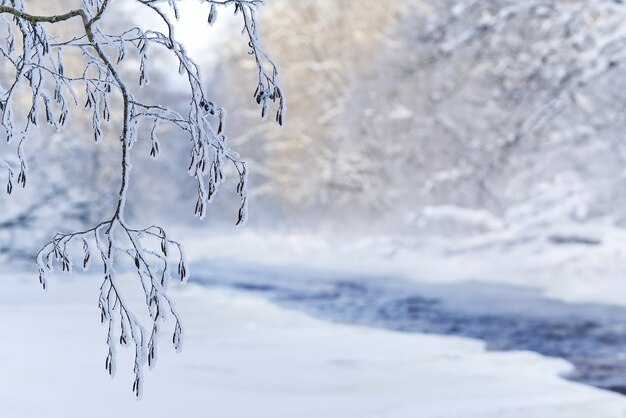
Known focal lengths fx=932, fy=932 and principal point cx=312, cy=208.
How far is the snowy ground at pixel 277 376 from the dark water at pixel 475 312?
0.98m

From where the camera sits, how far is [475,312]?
459 inches

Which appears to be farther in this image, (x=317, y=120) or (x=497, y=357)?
(x=317, y=120)

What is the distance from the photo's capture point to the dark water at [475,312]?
863cm

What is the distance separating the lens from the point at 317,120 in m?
30.4

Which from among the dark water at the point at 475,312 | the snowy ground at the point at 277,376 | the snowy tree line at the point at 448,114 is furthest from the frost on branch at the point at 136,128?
the snowy tree line at the point at 448,114

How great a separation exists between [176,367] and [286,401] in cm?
109

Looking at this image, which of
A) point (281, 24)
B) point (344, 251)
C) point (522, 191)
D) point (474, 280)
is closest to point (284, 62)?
point (281, 24)

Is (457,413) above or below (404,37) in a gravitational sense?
below

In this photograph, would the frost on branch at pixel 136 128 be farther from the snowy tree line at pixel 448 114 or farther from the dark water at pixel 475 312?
the snowy tree line at pixel 448 114

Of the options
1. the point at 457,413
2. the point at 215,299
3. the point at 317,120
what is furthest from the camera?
the point at 317,120

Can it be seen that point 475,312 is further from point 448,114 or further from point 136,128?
point 448,114

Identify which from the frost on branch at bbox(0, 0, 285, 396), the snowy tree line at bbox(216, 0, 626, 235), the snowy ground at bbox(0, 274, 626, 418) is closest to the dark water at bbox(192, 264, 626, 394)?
the snowy ground at bbox(0, 274, 626, 418)

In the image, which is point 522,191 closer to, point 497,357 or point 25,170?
point 497,357

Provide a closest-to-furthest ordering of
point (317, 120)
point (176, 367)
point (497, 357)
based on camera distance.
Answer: point (176, 367) < point (497, 357) < point (317, 120)
